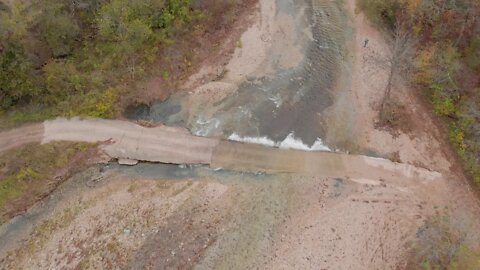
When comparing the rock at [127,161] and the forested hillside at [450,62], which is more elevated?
the forested hillside at [450,62]

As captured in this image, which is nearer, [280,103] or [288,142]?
[288,142]

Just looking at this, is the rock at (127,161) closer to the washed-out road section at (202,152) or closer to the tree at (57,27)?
the washed-out road section at (202,152)

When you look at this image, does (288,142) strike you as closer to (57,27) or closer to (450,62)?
(450,62)

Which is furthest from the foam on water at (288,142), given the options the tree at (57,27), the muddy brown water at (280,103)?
the tree at (57,27)

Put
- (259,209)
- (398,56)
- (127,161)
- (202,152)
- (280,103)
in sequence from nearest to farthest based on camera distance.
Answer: (259,209), (127,161), (202,152), (398,56), (280,103)

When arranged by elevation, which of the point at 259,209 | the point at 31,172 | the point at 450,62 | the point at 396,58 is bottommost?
the point at 259,209

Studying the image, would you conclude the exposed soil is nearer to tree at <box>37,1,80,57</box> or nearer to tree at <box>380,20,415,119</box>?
tree at <box>380,20,415,119</box>

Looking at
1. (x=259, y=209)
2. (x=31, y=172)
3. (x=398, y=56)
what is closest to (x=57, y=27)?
(x=31, y=172)
